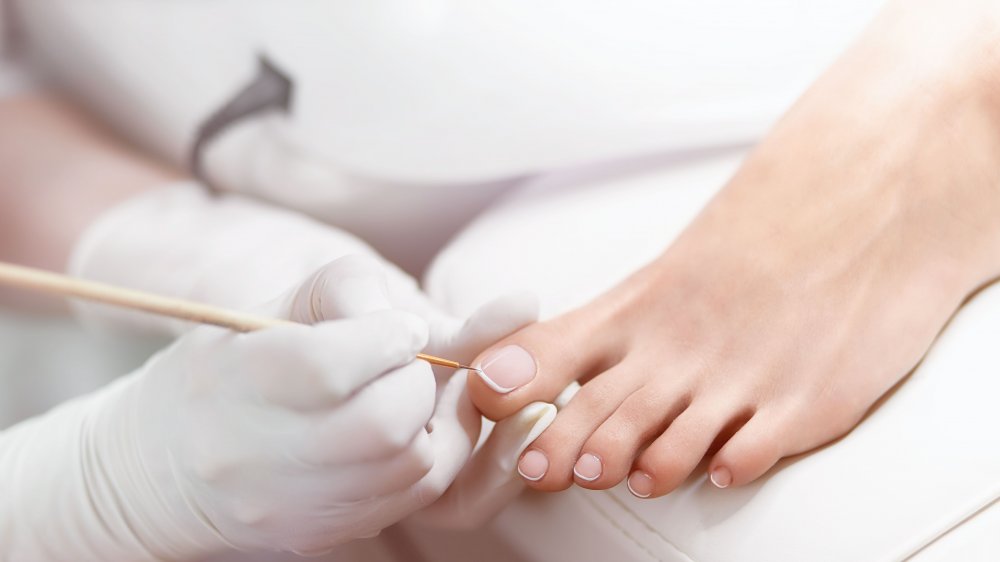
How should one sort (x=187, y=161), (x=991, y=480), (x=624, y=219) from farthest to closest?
(x=187, y=161) → (x=624, y=219) → (x=991, y=480)

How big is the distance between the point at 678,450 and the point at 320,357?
0.24m

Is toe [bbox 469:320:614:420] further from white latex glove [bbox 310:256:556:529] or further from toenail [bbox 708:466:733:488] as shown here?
toenail [bbox 708:466:733:488]

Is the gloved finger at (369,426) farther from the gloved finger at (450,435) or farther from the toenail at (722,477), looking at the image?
the toenail at (722,477)

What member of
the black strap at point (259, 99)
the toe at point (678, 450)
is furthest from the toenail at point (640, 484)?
the black strap at point (259, 99)

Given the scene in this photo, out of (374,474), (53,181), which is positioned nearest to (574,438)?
(374,474)

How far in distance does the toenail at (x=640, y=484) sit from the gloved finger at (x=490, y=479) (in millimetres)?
69

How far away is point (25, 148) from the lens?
3.52 feet

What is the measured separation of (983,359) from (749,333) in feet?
0.47

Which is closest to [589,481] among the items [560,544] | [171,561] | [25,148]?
[560,544]

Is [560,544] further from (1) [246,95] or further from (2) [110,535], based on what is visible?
(1) [246,95]

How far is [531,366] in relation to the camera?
0.62 metres

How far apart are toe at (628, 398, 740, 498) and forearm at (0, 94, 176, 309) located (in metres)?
0.68

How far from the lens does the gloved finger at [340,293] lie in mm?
555

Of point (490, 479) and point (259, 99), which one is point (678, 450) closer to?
point (490, 479)
